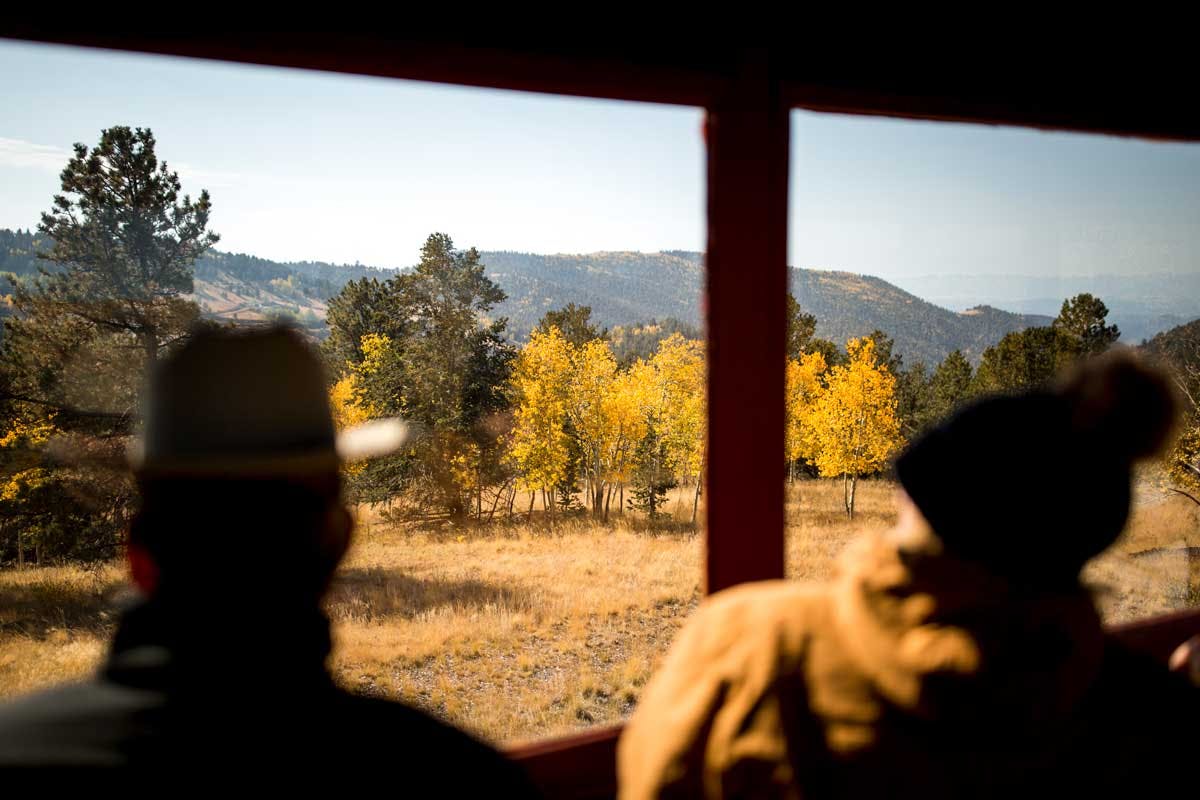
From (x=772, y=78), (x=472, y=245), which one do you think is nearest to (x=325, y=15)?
(x=772, y=78)

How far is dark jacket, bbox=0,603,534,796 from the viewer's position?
0.52 metres

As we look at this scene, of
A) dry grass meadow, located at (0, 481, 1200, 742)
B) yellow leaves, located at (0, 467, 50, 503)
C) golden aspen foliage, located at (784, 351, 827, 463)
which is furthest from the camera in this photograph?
golden aspen foliage, located at (784, 351, 827, 463)

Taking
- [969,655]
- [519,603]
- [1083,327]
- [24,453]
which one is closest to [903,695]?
[969,655]

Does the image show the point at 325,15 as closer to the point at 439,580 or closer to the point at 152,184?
the point at 152,184

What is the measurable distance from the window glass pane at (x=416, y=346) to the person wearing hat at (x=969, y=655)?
571 centimetres

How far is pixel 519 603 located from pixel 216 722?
18412 mm

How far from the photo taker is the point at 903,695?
76cm

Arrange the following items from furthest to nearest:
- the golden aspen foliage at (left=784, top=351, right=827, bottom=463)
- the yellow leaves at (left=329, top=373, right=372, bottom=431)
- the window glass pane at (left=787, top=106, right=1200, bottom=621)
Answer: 1. the golden aspen foliage at (left=784, top=351, right=827, bottom=463)
2. the yellow leaves at (left=329, top=373, right=372, bottom=431)
3. the window glass pane at (left=787, top=106, right=1200, bottom=621)

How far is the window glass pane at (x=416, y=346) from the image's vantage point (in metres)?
10.1

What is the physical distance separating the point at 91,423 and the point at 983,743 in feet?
40.2

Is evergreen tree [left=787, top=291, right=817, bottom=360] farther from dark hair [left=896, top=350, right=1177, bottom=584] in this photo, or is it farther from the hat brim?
the hat brim

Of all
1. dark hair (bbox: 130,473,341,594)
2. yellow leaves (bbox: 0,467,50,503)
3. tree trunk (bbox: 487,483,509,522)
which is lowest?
tree trunk (bbox: 487,483,509,522)

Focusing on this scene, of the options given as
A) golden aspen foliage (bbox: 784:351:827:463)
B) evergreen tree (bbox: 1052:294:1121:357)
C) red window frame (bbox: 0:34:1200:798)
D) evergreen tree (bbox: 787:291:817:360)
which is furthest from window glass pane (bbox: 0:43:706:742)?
evergreen tree (bbox: 1052:294:1121:357)

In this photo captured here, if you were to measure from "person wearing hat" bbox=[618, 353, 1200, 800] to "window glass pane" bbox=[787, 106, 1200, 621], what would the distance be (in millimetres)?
25
